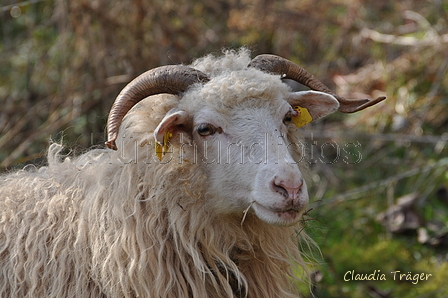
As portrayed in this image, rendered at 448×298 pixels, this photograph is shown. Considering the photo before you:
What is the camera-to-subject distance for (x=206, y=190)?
2568 mm

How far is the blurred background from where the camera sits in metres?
4.66

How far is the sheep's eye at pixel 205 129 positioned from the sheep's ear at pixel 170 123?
0.09 m

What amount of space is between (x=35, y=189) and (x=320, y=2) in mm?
5986

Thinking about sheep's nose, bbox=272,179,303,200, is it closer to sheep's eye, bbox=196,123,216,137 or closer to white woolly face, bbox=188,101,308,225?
white woolly face, bbox=188,101,308,225

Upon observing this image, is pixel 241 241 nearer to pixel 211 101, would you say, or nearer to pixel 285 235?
pixel 285 235

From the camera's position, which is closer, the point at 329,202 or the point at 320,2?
the point at 329,202

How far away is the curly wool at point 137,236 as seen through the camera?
99.0 inches

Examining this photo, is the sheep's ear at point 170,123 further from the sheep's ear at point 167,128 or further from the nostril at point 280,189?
the nostril at point 280,189

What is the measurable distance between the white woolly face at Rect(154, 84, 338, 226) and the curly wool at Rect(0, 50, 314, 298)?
0.34 ft

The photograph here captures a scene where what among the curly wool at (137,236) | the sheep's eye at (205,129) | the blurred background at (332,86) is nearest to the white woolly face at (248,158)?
Answer: the sheep's eye at (205,129)

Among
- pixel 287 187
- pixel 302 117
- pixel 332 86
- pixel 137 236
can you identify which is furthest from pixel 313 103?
pixel 332 86

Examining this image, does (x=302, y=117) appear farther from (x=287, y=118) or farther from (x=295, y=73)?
(x=295, y=73)

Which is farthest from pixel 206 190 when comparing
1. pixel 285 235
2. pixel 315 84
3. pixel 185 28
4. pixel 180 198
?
pixel 185 28

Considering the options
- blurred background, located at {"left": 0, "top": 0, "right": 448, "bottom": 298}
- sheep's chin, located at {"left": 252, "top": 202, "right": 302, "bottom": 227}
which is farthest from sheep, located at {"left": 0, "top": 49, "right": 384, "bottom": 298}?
blurred background, located at {"left": 0, "top": 0, "right": 448, "bottom": 298}
